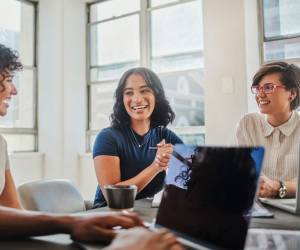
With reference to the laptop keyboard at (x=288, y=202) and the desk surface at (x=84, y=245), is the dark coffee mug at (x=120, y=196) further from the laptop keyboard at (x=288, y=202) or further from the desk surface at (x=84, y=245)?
the laptop keyboard at (x=288, y=202)

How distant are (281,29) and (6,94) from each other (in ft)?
8.10

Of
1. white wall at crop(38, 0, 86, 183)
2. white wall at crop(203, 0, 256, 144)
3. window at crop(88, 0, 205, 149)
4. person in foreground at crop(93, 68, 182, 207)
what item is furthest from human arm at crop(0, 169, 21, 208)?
white wall at crop(38, 0, 86, 183)

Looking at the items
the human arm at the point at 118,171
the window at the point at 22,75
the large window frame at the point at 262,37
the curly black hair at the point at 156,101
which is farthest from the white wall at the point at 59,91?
the human arm at the point at 118,171

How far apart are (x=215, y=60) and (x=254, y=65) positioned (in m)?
0.32

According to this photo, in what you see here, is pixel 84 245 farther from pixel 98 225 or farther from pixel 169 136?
pixel 169 136

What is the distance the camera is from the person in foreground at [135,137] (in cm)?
156

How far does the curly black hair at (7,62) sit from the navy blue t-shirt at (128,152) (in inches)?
20.1

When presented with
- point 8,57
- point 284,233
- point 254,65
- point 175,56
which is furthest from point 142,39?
point 284,233

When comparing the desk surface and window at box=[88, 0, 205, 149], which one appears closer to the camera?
the desk surface

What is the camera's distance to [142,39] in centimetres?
383

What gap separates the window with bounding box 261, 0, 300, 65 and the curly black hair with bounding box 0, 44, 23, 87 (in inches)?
88.1

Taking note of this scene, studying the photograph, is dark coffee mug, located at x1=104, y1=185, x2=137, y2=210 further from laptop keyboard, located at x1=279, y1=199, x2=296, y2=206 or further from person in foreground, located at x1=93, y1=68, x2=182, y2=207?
laptop keyboard, located at x1=279, y1=199, x2=296, y2=206

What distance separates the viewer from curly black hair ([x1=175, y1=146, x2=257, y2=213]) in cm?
64

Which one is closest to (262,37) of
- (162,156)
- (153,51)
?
(153,51)
